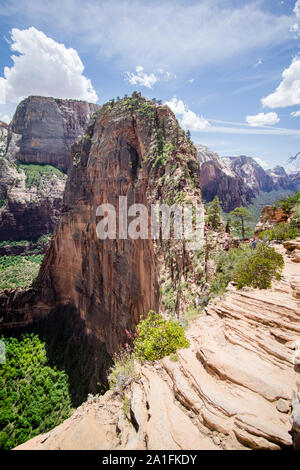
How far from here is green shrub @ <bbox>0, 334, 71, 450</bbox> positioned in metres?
19.0

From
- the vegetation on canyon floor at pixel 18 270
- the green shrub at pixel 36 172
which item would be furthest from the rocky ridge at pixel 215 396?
the green shrub at pixel 36 172

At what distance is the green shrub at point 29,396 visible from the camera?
18984 mm

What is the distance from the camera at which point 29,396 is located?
21828 mm

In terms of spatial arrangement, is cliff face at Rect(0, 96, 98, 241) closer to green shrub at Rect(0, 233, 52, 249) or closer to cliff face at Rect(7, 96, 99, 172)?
cliff face at Rect(7, 96, 99, 172)

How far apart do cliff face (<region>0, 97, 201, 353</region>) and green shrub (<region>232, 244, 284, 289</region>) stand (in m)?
3.68

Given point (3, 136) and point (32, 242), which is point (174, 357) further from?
point (3, 136)

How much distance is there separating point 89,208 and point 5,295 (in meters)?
21.0

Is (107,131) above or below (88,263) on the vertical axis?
above

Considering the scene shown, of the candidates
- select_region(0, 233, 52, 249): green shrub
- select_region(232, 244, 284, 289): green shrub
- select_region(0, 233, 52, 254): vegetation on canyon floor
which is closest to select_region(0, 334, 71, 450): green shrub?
select_region(232, 244, 284, 289): green shrub

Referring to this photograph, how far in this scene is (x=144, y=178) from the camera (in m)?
19.3

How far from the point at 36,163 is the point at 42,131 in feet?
40.9

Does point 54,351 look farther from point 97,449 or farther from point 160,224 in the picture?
point 97,449
